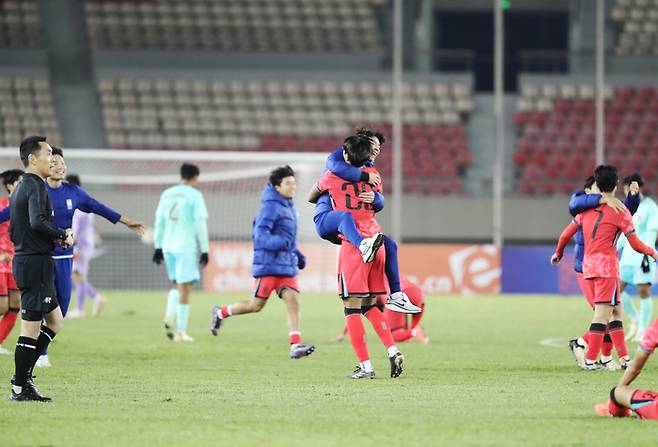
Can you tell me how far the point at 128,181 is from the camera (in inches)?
1136

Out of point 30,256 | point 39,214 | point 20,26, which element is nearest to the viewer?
point 39,214

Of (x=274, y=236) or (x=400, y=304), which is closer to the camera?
(x=400, y=304)

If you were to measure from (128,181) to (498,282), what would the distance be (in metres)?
8.94

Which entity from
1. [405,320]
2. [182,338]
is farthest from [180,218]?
[405,320]

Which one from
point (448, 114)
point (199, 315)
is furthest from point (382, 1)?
point (199, 315)

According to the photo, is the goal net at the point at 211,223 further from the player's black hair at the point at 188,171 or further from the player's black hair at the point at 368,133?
the player's black hair at the point at 368,133

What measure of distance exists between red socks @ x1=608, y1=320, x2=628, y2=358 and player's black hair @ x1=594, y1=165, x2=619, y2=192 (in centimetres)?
151

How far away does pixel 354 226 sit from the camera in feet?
35.7

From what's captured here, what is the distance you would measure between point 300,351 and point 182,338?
3252 millimetres

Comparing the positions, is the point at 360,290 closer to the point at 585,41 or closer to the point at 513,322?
the point at 513,322

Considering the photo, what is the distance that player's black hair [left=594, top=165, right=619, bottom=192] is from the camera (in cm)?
1142

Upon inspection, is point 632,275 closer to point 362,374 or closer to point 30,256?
point 362,374

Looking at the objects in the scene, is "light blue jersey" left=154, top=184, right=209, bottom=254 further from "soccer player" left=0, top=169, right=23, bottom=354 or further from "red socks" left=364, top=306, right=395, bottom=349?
"red socks" left=364, top=306, right=395, bottom=349

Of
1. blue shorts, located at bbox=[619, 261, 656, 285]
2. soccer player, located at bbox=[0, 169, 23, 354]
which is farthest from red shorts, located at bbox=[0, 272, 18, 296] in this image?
blue shorts, located at bbox=[619, 261, 656, 285]
